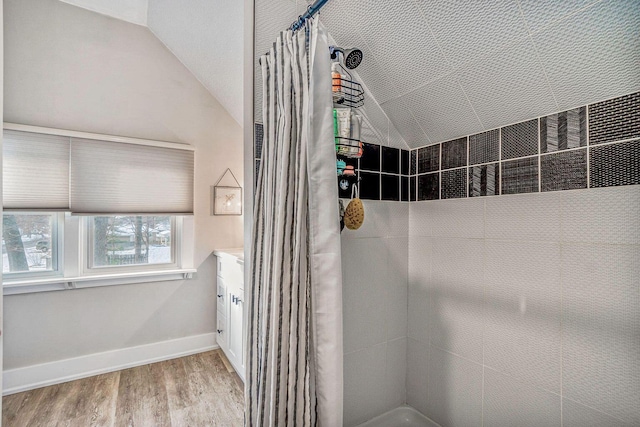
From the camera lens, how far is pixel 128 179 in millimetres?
2139

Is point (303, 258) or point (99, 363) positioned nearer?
point (303, 258)

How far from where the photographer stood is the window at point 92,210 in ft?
6.08

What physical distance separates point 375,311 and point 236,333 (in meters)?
1.15

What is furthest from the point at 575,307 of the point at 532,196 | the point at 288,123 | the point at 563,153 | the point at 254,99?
the point at 254,99

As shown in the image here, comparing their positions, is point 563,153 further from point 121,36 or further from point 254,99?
point 121,36

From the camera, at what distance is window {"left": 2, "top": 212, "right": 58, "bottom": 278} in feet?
6.21

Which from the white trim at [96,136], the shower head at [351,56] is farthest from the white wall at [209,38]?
the shower head at [351,56]

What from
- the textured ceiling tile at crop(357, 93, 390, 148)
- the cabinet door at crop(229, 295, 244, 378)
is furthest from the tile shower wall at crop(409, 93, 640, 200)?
the cabinet door at crop(229, 295, 244, 378)

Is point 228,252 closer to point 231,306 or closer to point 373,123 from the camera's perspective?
point 231,306

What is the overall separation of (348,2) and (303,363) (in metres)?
1.14

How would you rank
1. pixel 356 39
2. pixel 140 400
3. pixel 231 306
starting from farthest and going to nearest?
pixel 231 306 < pixel 140 400 < pixel 356 39

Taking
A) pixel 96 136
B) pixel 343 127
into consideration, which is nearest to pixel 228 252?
pixel 96 136

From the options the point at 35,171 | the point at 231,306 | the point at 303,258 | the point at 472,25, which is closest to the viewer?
the point at 303,258

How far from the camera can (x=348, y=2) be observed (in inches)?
39.9
